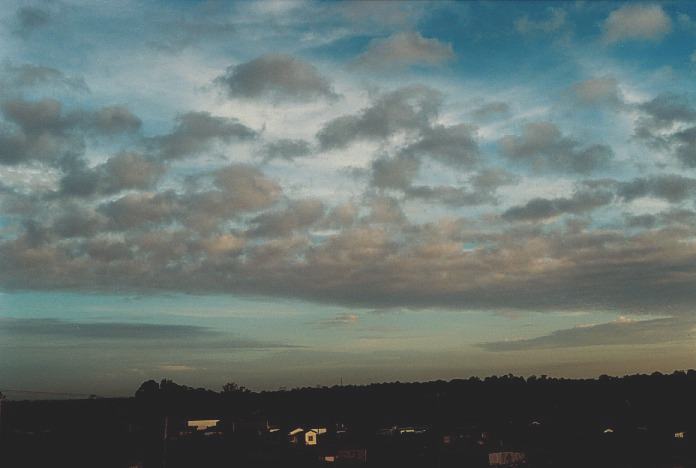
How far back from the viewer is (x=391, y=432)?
79750mm

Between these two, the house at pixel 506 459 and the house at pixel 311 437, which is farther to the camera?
the house at pixel 311 437

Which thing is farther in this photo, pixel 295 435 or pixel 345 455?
pixel 295 435

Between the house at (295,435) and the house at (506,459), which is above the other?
the house at (295,435)

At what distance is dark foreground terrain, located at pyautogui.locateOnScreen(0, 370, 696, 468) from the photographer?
176 ft

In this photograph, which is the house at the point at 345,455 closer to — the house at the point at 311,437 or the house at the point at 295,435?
the house at the point at 295,435

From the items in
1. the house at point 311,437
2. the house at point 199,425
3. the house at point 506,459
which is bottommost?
the house at point 506,459

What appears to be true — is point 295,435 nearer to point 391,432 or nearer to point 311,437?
point 311,437

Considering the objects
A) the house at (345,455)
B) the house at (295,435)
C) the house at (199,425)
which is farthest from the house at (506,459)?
the house at (199,425)

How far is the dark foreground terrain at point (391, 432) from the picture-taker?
53.7m

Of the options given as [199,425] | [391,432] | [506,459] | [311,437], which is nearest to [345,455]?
[506,459]

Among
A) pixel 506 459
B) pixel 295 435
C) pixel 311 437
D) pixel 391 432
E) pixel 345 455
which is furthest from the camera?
pixel 391 432

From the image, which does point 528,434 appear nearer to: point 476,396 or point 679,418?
point 679,418

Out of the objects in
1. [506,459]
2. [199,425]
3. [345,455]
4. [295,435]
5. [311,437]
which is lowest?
[506,459]

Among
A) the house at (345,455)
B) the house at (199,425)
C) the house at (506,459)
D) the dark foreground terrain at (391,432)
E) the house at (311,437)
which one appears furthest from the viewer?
the house at (199,425)
